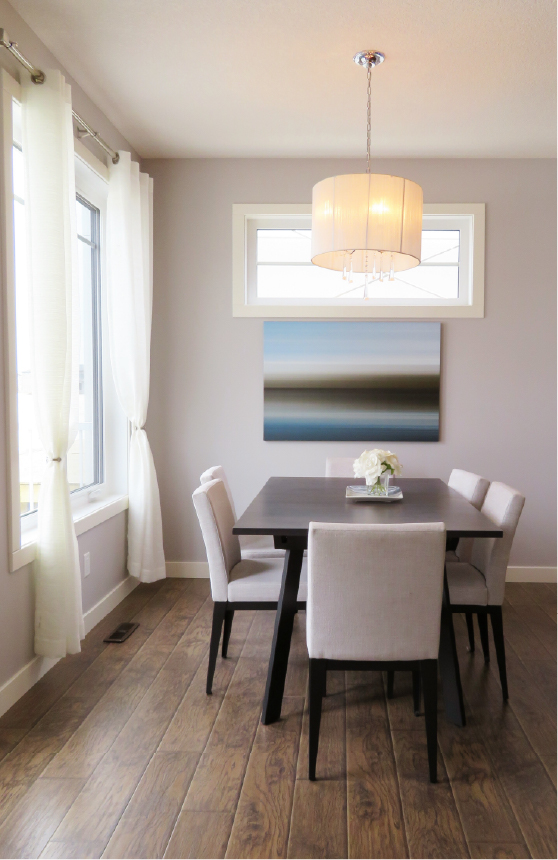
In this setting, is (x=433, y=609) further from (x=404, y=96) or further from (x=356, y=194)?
(x=404, y=96)

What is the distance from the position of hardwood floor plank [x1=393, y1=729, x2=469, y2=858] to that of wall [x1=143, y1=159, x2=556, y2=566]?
2333 millimetres

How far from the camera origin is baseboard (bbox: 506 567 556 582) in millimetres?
4270

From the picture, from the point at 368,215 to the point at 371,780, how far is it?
2.04 metres

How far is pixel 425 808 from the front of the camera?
6.14 feet

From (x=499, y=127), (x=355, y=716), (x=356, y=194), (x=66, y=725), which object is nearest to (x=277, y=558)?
(x=355, y=716)

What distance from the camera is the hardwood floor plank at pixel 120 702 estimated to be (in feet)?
6.97

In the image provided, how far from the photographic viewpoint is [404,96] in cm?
329

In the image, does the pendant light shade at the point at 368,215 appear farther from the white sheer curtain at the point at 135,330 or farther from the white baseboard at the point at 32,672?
the white baseboard at the point at 32,672

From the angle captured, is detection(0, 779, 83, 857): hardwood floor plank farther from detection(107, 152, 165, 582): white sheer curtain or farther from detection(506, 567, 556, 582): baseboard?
detection(506, 567, 556, 582): baseboard

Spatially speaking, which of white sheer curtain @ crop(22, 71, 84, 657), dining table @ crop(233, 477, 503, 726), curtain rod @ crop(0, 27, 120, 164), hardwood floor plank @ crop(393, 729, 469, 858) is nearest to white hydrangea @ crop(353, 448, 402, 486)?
dining table @ crop(233, 477, 503, 726)

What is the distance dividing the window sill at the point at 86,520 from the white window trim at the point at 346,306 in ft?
4.84

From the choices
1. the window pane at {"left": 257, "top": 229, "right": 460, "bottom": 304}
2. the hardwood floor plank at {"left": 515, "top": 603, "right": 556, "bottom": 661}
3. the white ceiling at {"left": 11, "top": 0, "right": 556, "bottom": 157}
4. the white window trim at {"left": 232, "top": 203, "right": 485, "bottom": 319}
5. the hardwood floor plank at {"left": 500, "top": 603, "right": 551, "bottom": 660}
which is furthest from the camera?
the window pane at {"left": 257, "top": 229, "right": 460, "bottom": 304}

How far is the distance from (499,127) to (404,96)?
0.75 m

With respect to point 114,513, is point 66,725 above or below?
below
